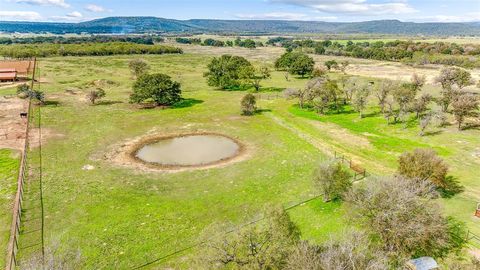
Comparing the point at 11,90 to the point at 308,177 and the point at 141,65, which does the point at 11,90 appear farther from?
the point at 308,177

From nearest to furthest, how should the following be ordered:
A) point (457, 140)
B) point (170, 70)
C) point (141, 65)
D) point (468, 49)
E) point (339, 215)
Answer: point (339, 215), point (457, 140), point (141, 65), point (170, 70), point (468, 49)

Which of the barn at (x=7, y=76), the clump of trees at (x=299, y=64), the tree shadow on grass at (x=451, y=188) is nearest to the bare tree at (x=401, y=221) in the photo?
the tree shadow on grass at (x=451, y=188)

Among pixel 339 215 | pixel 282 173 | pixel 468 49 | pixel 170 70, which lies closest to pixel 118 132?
pixel 282 173

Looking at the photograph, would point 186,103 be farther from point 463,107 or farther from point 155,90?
point 463,107

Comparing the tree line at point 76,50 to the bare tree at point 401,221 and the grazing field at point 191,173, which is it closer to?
the grazing field at point 191,173

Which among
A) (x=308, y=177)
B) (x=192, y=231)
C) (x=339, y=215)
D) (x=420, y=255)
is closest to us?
(x=420, y=255)

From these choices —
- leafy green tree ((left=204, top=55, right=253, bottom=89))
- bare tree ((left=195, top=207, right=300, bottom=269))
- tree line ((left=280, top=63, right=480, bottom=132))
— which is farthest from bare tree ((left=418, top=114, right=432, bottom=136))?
leafy green tree ((left=204, top=55, right=253, bottom=89))
